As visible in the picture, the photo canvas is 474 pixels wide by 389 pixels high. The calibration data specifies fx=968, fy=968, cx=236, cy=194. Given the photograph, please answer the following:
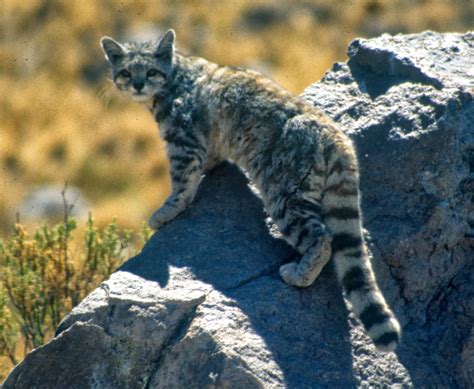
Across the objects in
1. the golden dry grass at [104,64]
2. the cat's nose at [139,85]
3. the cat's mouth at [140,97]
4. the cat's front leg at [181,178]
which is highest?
the golden dry grass at [104,64]

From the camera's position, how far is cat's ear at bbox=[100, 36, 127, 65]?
24.0 ft

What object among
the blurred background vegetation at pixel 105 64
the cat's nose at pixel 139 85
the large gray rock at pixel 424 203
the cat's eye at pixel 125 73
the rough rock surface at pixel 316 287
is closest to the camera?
the rough rock surface at pixel 316 287

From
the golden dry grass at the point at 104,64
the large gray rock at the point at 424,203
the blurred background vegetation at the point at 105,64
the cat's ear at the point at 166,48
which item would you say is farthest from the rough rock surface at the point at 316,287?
the golden dry grass at the point at 104,64

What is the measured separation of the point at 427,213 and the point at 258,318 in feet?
4.48

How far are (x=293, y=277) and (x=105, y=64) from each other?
14.3m

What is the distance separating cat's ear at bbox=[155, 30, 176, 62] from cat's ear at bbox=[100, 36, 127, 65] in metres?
0.27

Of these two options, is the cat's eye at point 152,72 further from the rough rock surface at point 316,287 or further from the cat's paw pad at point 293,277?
the cat's paw pad at point 293,277

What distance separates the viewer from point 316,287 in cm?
580

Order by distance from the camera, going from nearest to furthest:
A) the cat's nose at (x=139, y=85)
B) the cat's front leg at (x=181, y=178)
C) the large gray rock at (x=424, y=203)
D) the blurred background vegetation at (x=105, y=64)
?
the large gray rock at (x=424, y=203), the cat's front leg at (x=181, y=178), the cat's nose at (x=139, y=85), the blurred background vegetation at (x=105, y=64)

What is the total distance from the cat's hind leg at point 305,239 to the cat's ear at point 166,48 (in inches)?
73.8

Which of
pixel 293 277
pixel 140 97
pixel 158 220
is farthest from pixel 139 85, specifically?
pixel 293 277

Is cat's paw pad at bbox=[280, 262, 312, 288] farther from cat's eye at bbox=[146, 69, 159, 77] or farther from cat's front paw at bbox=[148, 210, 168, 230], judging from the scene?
cat's eye at bbox=[146, 69, 159, 77]

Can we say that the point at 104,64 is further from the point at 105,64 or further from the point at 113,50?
the point at 113,50

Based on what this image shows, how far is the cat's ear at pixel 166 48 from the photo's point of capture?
23.8ft
